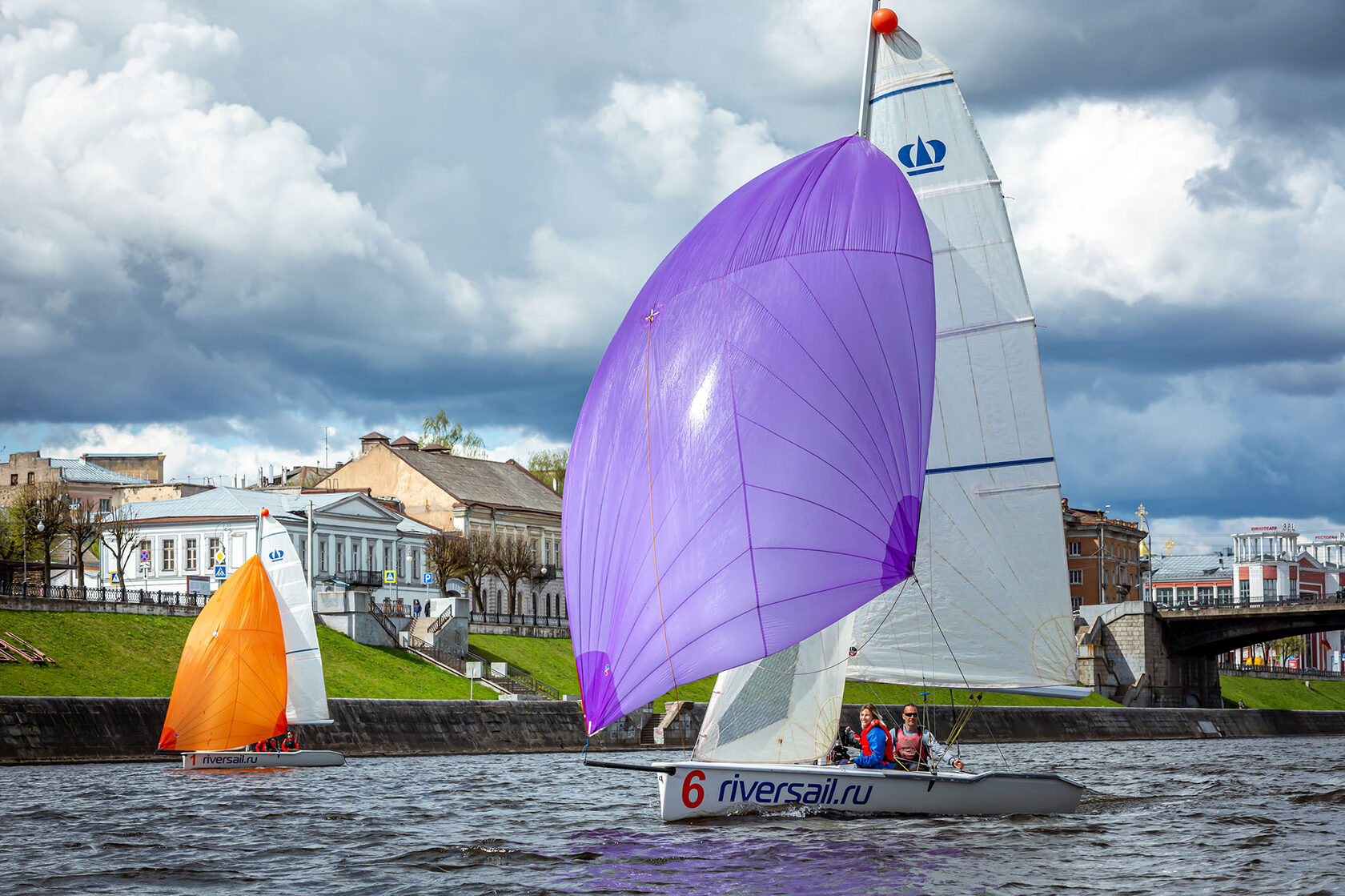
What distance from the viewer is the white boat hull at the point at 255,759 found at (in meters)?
36.6

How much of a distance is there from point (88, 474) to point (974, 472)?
116 meters

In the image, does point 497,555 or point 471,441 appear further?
point 471,441

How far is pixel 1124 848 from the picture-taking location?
19734 millimetres

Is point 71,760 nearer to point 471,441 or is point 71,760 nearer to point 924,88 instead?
point 924,88

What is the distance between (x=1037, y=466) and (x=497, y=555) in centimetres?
6975

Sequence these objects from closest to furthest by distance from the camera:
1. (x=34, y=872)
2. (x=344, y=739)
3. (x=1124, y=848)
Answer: (x=34, y=872), (x=1124, y=848), (x=344, y=739)

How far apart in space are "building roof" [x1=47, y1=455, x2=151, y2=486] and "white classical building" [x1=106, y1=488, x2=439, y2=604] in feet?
119

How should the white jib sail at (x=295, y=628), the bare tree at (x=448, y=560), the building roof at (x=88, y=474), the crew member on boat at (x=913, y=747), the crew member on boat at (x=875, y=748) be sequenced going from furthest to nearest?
the building roof at (x=88, y=474), the bare tree at (x=448, y=560), the white jib sail at (x=295, y=628), the crew member on boat at (x=913, y=747), the crew member on boat at (x=875, y=748)

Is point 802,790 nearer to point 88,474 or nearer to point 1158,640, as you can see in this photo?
point 1158,640

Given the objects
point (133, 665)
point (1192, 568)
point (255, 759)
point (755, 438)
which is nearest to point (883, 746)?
point (755, 438)

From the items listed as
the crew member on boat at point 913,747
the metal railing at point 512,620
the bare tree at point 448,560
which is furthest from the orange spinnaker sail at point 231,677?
the bare tree at point 448,560

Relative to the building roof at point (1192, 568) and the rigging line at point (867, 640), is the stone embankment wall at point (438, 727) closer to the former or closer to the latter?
the rigging line at point (867, 640)

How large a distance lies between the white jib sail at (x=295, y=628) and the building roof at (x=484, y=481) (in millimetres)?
56416

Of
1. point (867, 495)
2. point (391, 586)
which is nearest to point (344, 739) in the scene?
point (867, 495)
